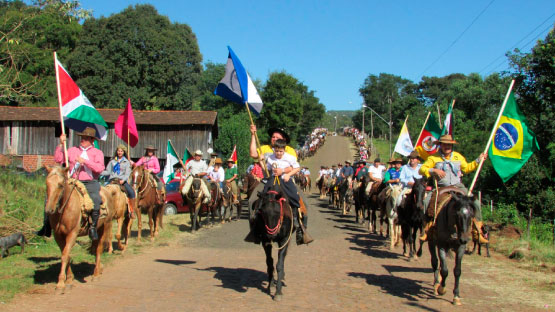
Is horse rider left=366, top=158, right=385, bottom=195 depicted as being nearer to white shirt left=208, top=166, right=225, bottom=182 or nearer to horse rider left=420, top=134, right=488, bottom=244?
white shirt left=208, top=166, right=225, bottom=182

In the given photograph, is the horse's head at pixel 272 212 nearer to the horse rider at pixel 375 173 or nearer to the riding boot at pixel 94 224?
the riding boot at pixel 94 224

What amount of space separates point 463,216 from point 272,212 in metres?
2.98

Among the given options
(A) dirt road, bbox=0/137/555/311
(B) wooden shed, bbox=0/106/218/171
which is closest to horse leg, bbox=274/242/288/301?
(A) dirt road, bbox=0/137/555/311

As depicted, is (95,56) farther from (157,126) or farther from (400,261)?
(400,261)

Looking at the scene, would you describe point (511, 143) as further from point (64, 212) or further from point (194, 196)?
point (194, 196)

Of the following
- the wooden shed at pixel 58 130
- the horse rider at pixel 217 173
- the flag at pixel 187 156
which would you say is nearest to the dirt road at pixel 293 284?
the horse rider at pixel 217 173

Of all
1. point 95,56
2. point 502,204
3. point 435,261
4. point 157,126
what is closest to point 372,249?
point 435,261

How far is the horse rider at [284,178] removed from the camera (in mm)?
8380

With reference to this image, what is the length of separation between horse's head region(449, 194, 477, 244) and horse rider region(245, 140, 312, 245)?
2514mm

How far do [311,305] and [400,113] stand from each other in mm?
86769

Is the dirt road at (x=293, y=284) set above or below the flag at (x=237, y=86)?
below

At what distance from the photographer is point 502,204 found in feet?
75.7

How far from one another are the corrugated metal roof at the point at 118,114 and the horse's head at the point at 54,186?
103 ft

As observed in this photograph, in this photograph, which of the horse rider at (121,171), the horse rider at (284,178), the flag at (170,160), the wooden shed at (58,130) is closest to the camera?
the horse rider at (284,178)
